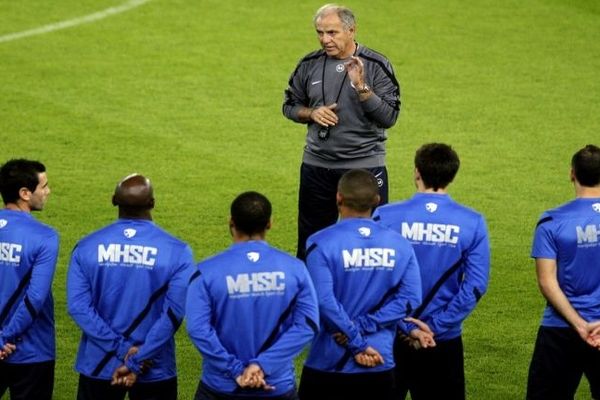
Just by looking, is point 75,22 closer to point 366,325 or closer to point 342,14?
point 342,14

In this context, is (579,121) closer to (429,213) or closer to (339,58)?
(339,58)

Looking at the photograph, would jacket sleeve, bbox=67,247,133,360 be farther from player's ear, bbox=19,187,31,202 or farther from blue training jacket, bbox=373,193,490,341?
blue training jacket, bbox=373,193,490,341

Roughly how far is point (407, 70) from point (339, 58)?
6.95m

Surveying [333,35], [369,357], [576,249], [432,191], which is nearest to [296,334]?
[369,357]

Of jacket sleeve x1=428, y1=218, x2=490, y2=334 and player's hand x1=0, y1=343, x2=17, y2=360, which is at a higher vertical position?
jacket sleeve x1=428, y1=218, x2=490, y2=334

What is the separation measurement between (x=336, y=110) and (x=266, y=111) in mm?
5813

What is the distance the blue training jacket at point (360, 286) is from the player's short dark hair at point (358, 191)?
0.07 metres

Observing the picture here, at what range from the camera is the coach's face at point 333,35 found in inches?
333

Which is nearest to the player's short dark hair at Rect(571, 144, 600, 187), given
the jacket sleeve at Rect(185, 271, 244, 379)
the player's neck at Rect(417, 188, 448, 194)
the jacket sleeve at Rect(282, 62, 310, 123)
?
the player's neck at Rect(417, 188, 448, 194)

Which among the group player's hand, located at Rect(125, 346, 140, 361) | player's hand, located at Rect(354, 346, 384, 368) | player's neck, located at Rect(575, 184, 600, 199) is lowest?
player's hand, located at Rect(125, 346, 140, 361)

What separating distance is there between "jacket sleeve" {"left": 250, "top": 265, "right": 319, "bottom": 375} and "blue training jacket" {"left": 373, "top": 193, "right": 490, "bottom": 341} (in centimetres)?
85

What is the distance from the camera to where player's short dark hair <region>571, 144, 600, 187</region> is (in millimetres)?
6668

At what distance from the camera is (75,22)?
16.8 metres

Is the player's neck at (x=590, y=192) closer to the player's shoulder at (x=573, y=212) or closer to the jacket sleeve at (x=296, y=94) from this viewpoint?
the player's shoulder at (x=573, y=212)
